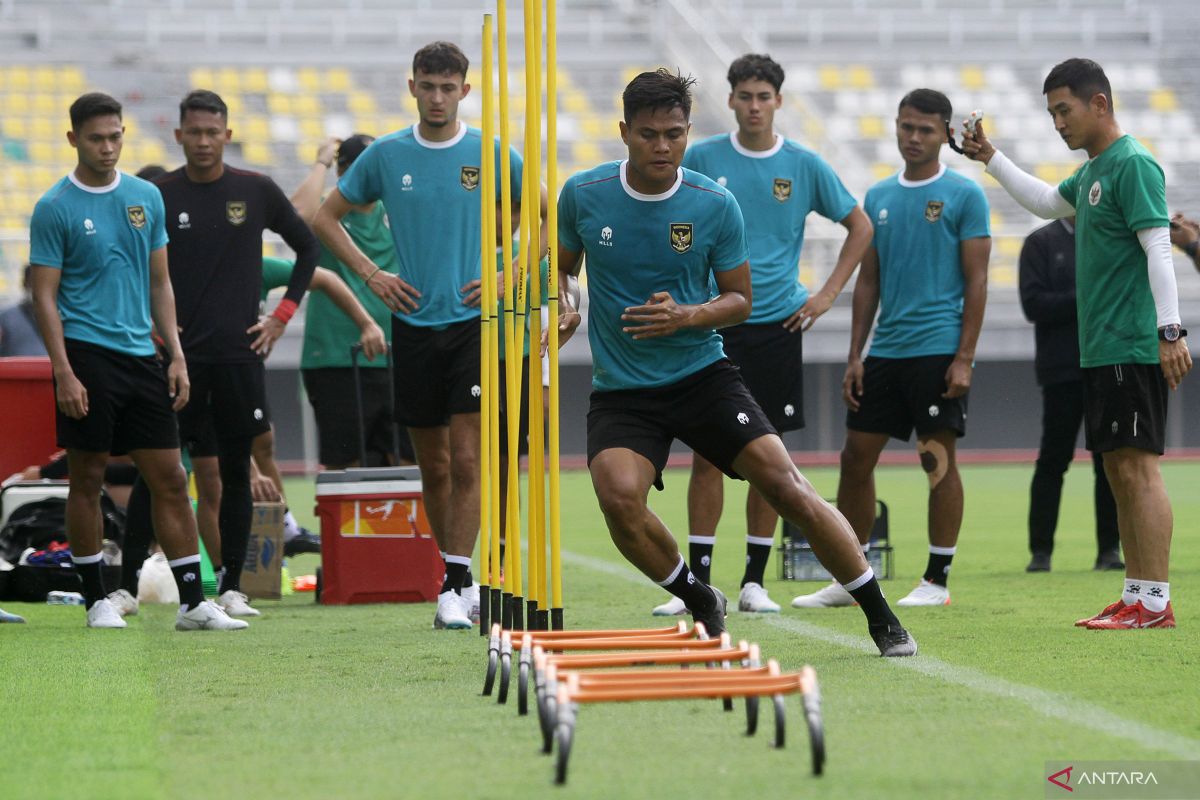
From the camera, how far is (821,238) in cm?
2289

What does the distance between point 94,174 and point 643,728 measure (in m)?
3.89

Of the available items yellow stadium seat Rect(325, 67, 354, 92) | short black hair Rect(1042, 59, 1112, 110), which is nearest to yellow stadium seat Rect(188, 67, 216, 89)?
yellow stadium seat Rect(325, 67, 354, 92)

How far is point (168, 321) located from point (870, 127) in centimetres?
2293

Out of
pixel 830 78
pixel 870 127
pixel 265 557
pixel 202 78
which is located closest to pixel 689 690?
pixel 265 557

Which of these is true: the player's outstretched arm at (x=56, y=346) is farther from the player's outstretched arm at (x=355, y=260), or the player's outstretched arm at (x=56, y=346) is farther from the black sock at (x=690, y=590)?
the black sock at (x=690, y=590)

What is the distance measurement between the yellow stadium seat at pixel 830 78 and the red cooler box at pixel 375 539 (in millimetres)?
22522

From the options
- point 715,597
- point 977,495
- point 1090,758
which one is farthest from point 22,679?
point 977,495

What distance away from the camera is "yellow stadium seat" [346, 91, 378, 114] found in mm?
28141

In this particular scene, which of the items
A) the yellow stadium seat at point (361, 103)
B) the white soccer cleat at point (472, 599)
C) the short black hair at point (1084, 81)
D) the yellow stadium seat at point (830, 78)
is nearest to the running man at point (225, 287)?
the white soccer cleat at point (472, 599)

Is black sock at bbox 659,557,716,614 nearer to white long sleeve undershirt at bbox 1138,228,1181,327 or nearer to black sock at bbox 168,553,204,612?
white long sleeve undershirt at bbox 1138,228,1181,327

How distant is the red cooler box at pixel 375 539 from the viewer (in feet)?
26.7

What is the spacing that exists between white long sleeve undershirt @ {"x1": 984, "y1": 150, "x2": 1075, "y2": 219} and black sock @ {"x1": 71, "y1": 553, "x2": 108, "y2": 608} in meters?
3.84

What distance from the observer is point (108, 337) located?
698 centimetres

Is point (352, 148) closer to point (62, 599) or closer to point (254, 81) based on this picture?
point (62, 599)
